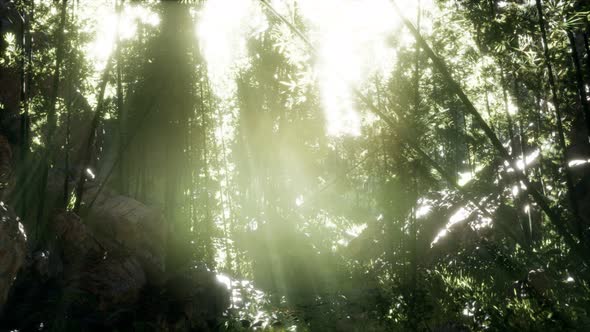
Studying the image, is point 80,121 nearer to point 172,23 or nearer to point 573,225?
point 172,23

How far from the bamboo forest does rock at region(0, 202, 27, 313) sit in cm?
2

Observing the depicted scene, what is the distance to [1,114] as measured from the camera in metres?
11.1

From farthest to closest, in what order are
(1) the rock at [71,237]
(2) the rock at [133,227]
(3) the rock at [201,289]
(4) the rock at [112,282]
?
(2) the rock at [133,227] → (3) the rock at [201,289] → (1) the rock at [71,237] → (4) the rock at [112,282]

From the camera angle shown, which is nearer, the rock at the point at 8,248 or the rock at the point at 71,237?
the rock at the point at 8,248

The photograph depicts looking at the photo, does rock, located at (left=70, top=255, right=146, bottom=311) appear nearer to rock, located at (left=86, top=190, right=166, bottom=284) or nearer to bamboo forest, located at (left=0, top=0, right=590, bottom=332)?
bamboo forest, located at (left=0, top=0, right=590, bottom=332)

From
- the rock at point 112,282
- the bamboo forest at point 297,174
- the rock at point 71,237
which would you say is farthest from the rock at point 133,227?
the rock at point 71,237

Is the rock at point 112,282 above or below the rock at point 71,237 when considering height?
below

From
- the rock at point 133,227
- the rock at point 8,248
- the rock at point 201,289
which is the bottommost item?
the rock at point 8,248

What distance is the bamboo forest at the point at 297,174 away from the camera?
4312 millimetres

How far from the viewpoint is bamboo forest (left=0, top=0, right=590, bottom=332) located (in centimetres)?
431

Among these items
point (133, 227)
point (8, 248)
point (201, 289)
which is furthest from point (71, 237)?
point (133, 227)

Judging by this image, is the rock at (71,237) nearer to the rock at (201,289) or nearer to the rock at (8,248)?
the rock at (201,289)

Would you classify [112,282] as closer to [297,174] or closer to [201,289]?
[201,289]

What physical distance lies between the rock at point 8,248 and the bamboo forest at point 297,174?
2 cm
